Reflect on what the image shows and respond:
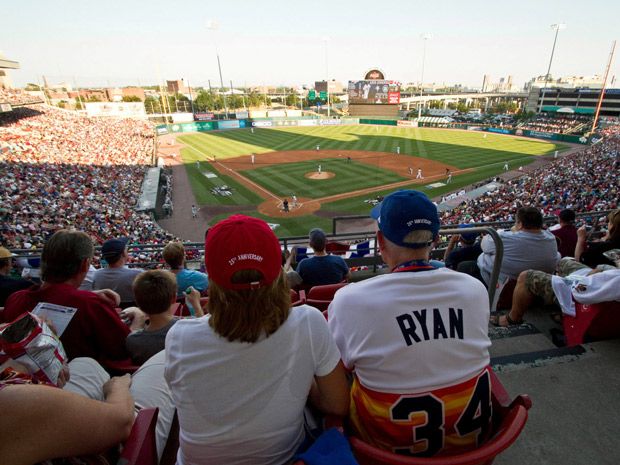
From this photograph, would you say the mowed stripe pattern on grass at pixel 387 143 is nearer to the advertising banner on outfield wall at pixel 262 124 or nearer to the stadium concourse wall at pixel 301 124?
the stadium concourse wall at pixel 301 124

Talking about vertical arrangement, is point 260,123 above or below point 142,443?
below

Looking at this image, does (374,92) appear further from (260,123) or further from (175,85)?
(175,85)

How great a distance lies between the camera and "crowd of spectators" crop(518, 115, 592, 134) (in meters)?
65.2

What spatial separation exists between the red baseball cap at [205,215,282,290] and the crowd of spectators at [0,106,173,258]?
13.8 m

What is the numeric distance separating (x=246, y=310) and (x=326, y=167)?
3383 centimetres

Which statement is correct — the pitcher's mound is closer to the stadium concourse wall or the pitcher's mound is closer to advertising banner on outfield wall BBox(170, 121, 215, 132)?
the stadium concourse wall

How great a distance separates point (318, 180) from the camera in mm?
29969

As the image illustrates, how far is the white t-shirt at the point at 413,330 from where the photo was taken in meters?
1.51

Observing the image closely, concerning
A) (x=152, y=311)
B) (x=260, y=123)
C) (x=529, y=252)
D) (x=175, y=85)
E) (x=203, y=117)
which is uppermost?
(x=175, y=85)

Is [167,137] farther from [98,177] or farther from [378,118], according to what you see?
[378,118]

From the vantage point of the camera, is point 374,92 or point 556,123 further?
point 556,123

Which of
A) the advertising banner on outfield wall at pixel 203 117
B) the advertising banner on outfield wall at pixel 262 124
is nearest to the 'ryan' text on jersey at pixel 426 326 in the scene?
the advertising banner on outfield wall at pixel 262 124

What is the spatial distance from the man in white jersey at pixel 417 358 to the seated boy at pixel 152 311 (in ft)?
5.07

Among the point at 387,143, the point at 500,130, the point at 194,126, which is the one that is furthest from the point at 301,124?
the point at 500,130
